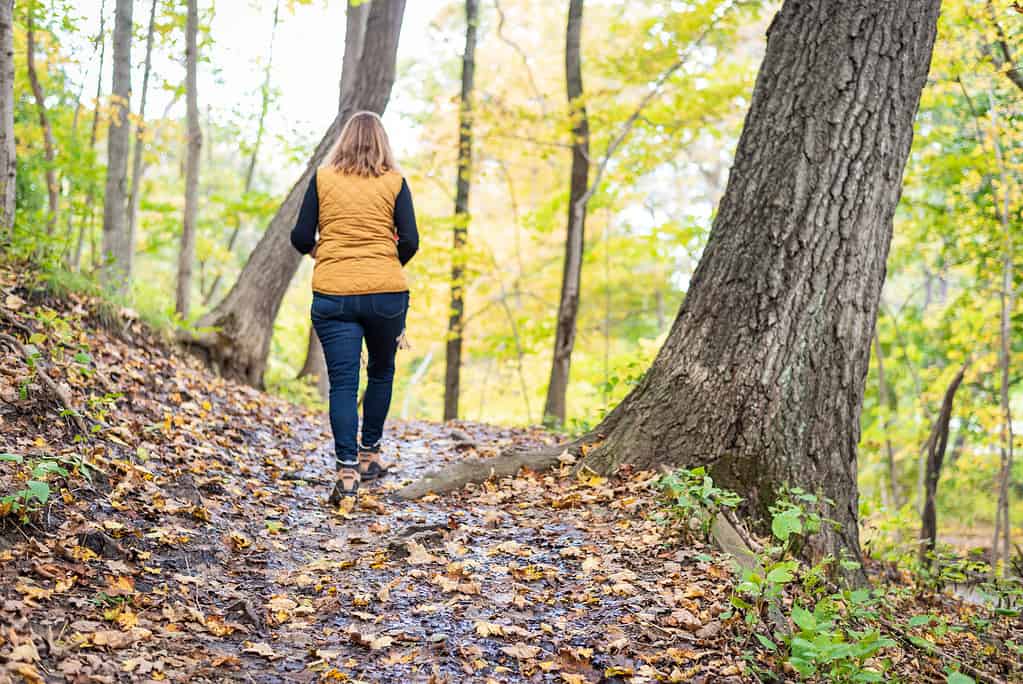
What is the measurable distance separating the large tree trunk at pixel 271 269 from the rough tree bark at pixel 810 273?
540 centimetres

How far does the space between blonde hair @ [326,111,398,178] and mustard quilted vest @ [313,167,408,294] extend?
46 mm

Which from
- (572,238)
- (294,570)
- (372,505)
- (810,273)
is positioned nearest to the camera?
(294,570)

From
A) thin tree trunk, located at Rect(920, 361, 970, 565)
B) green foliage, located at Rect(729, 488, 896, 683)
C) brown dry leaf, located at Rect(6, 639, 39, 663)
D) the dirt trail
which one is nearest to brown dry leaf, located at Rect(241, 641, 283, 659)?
the dirt trail

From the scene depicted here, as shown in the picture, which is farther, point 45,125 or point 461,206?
point 461,206

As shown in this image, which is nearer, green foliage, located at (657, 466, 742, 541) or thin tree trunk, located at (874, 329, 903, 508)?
green foliage, located at (657, 466, 742, 541)

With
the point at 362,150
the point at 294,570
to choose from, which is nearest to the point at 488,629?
the point at 294,570

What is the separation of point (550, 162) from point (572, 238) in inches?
197

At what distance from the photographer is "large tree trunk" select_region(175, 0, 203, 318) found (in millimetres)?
8305

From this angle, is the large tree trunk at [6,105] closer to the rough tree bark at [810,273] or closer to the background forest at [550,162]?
the background forest at [550,162]

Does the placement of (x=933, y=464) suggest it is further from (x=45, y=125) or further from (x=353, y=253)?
(x=45, y=125)

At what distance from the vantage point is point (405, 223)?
4.99 m

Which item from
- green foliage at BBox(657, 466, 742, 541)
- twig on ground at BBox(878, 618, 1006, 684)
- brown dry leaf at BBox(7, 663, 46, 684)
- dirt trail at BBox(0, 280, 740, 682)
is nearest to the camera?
brown dry leaf at BBox(7, 663, 46, 684)

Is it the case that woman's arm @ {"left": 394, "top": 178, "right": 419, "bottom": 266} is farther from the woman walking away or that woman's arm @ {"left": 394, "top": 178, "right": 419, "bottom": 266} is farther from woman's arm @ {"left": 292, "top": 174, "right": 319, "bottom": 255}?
woman's arm @ {"left": 292, "top": 174, "right": 319, "bottom": 255}

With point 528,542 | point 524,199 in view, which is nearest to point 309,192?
point 528,542
